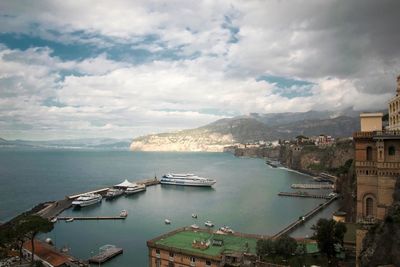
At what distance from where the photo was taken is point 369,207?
26.2m

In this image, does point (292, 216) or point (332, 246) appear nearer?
point (332, 246)

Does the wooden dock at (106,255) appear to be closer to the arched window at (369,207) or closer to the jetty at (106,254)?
the jetty at (106,254)

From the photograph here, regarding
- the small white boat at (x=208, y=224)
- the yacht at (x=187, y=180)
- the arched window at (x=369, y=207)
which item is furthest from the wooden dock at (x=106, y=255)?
the yacht at (x=187, y=180)

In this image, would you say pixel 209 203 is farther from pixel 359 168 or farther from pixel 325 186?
pixel 359 168

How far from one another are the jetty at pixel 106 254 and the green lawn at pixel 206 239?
10128mm

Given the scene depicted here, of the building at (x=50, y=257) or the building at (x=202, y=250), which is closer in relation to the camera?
the building at (x=202, y=250)

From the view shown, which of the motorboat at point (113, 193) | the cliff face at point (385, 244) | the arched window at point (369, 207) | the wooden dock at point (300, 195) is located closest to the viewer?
the cliff face at point (385, 244)

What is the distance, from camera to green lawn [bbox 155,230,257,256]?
26.9 m

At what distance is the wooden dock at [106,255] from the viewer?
120 ft

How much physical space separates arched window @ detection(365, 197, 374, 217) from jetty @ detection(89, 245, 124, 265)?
2542 cm

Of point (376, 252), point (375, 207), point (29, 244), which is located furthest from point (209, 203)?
point (376, 252)

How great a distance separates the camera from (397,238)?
55.7ft

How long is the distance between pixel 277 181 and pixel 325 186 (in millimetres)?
17106

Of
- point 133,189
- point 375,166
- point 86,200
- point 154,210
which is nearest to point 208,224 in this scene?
point 154,210
